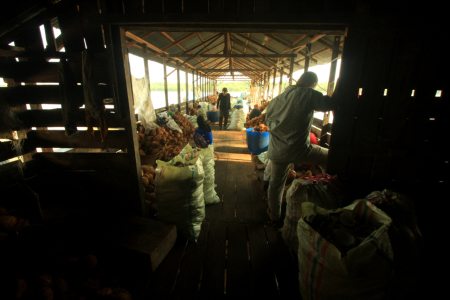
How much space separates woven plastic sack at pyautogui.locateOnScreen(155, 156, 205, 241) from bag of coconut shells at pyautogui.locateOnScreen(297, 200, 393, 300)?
4.05 ft

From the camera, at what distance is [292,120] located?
2387 mm

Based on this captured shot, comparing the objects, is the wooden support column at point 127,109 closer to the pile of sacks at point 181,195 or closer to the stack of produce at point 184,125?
the pile of sacks at point 181,195

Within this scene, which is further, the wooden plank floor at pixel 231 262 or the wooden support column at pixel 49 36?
the wooden support column at pixel 49 36

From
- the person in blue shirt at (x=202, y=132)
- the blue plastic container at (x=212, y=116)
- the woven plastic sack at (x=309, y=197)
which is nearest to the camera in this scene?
the woven plastic sack at (x=309, y=197)

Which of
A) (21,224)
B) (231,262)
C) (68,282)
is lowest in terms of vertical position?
(231,262)

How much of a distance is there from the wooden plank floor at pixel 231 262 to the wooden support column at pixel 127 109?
0.82 meters

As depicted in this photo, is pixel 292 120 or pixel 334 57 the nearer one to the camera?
pixel 292 120

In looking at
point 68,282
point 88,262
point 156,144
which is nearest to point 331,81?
point 156,144

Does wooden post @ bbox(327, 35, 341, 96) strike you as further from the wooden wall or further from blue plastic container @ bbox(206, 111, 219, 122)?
blue plastic container @ bbox(206, 111, 219, 122)

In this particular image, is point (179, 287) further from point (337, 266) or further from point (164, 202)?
point (337, 266)

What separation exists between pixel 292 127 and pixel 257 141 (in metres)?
3.23

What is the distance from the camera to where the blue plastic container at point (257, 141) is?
18.3 feet

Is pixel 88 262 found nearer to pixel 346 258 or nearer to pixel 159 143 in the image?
pixel 346 258

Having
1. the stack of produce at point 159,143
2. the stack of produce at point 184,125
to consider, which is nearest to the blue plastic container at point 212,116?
the stack of produce at point 184,125
